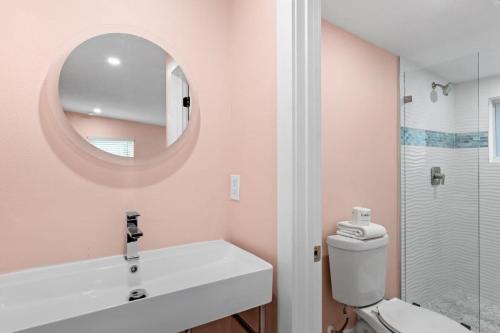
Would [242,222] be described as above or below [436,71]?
below

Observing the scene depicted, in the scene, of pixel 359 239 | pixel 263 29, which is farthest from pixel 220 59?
pixel 359 239

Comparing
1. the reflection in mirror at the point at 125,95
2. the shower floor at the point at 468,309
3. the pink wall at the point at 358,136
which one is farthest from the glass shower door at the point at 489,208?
the reflection in mirror at the point at 125,95

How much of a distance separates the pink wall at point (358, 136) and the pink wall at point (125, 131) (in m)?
1.11

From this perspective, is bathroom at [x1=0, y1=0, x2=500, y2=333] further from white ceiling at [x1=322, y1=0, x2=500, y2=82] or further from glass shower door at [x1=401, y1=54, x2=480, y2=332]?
glass shower door at [x1=401, y1=54, x2=480, y2=332]

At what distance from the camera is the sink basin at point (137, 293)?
73 cm

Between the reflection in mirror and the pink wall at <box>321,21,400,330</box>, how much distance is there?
1.04 meters

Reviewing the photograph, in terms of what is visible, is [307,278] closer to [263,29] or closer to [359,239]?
[359,239]

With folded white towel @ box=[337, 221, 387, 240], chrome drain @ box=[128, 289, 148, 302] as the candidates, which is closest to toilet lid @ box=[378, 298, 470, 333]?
folded white towel @ box=[337, 221, 387, 240]

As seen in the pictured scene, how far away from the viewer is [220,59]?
54.8 inches

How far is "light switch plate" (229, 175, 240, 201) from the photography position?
132cm

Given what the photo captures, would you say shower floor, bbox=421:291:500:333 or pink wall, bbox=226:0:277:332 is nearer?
pink wall, bbox=226:0:277:332

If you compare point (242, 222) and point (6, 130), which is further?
point (242, 222)

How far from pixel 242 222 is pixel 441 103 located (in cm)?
232

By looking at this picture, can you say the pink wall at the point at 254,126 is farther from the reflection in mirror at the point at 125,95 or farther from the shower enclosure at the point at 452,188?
the shower enclosure at the point at 452,188
